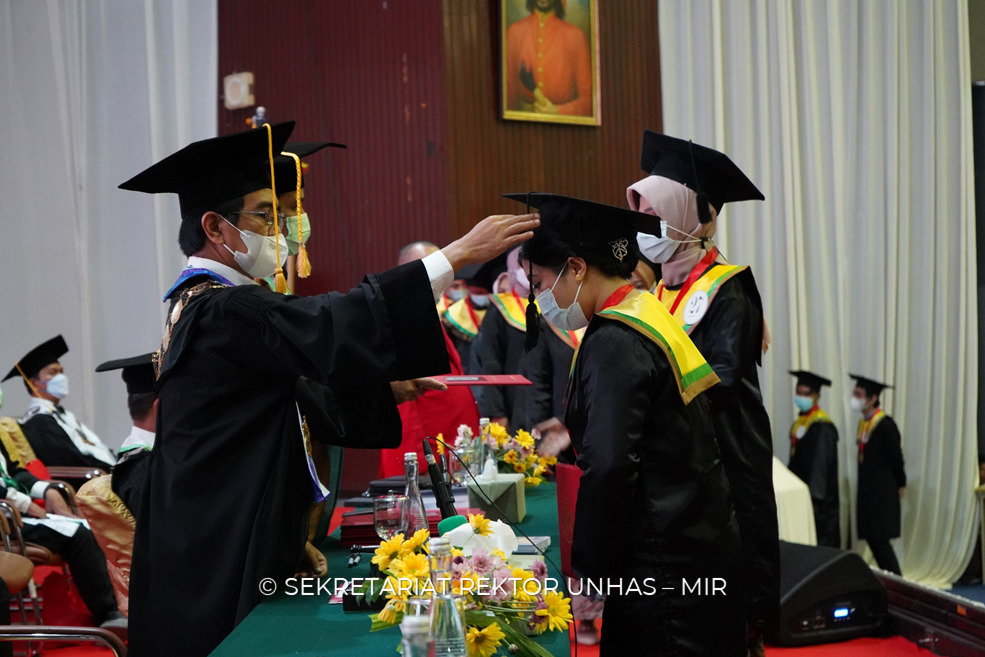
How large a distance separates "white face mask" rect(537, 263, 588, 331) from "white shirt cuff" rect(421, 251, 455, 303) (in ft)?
1.52

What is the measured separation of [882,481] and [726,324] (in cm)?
577

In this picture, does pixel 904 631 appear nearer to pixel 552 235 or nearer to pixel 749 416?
pixel 749 416

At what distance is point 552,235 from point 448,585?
113 centimetres

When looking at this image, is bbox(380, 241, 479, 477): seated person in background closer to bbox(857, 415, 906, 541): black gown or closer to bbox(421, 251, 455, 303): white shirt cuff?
bbox(421, 251, 455, 303): white shirt cuff

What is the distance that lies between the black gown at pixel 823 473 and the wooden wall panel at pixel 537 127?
254cm

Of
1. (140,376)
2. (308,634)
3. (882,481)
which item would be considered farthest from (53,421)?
(882,481)

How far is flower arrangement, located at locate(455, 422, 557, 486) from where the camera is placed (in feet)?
11.0

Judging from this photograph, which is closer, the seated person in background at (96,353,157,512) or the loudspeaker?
the seated person in background at (96,353,157,512)

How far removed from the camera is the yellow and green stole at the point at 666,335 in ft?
7.18

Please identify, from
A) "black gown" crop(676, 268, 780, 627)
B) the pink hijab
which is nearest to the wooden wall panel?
the pink hijab

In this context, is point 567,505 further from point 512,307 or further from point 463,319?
point 463,319

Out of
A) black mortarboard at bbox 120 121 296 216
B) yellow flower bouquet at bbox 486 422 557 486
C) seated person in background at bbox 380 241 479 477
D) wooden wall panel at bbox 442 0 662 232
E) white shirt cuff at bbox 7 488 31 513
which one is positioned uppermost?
wooden wall panel at bbox 442 0 662 232

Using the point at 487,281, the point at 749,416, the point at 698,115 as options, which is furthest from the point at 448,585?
the point at 698,115

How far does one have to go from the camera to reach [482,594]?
165cm
